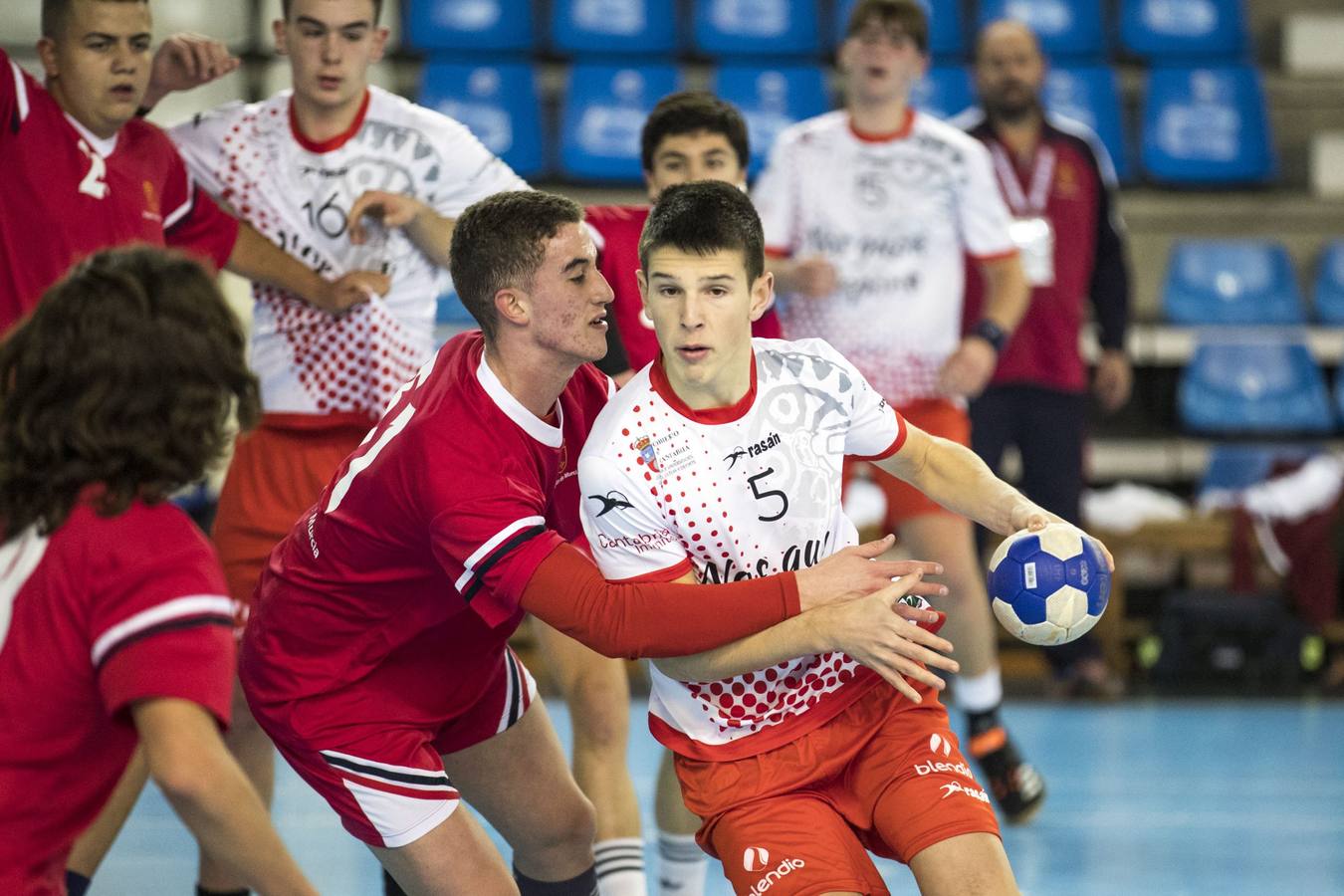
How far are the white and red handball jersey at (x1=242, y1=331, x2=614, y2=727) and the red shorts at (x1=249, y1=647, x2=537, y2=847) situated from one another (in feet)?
0.08

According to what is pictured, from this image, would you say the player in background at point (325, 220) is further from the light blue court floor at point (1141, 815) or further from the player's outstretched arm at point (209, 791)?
the player's outstretched arm at point (209, 791)

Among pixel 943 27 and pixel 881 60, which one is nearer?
pixel 881 60

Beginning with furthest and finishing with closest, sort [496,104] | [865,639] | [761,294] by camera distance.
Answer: [496,104], [761,294], [865,639]

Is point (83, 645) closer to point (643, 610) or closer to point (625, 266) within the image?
point (643, 610)

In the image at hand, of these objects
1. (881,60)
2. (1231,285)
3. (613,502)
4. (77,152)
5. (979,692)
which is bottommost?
(979,692)

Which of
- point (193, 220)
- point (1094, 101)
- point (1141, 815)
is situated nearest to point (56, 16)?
point (193, 220)

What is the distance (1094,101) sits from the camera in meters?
9.72

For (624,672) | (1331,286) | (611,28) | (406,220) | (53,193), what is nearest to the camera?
(53,193)

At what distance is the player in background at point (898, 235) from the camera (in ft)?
17.4

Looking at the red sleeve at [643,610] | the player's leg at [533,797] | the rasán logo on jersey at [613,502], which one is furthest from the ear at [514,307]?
the player's leg at [533,797]

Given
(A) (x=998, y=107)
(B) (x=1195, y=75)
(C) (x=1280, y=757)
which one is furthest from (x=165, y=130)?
(B) (x=1195, y=75)

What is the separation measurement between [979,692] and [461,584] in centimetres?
279

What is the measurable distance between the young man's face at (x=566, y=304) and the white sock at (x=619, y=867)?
3.99 feet

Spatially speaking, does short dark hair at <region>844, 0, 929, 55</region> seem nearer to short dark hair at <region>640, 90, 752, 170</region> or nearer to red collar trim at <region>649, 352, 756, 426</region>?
short dark hair at <region>640, 90, 752, 170</region>
